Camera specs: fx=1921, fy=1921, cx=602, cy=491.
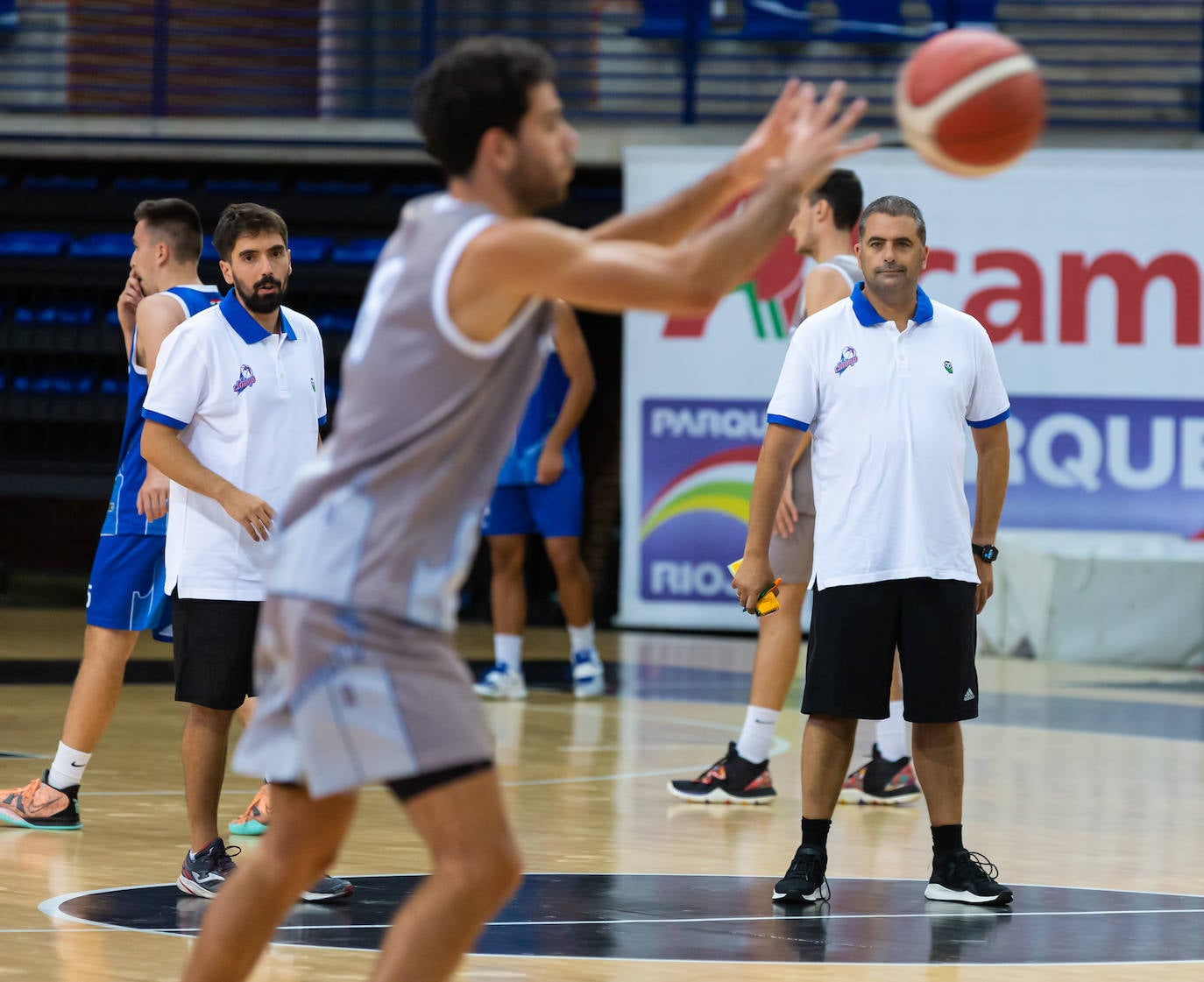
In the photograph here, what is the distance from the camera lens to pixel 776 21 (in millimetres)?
13484

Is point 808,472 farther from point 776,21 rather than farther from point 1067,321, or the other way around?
point 776,21

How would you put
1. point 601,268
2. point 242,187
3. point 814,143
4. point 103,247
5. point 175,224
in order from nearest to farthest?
Answer: point 601,268
point 814,143
point 175,224
point 103,247
point 242,187

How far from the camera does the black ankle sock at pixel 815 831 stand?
530 centimetres

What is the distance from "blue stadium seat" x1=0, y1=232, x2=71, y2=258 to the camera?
1366 centimetres

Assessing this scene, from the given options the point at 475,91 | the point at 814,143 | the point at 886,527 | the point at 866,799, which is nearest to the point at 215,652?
the point at 886,527

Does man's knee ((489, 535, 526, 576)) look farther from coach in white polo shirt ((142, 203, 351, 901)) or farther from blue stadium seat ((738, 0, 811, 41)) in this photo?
blue stadium seat ((738, 0, 811, 41))

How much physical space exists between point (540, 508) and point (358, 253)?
13.5 feet

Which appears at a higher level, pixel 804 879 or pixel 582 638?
pixel 582 638

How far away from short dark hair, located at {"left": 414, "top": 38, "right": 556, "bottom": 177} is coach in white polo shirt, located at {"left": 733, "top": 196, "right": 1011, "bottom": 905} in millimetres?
2378

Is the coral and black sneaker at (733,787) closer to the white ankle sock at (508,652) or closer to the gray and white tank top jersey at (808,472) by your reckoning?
the gray and white tank top jersey at (808,472)

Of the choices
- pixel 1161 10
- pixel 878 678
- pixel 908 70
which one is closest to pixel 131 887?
pixel 878 678

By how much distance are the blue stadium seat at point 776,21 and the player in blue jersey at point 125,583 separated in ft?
26.2

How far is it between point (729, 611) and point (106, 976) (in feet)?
28.0

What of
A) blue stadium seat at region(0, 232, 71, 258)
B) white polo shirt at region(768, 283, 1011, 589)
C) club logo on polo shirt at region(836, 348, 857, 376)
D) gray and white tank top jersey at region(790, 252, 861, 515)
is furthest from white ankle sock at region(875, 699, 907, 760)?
blue stadium seat at region(0, 232, 71, 258)
